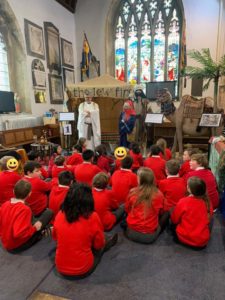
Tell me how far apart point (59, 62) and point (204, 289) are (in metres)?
8.83

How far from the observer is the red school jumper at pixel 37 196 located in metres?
2.75

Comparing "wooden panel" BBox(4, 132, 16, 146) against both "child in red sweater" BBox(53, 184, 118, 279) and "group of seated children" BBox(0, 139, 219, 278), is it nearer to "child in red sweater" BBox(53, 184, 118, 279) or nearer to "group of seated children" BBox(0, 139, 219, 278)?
"group of seated children" BBox(0, 139, 219, 278)

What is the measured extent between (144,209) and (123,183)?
0.69 m

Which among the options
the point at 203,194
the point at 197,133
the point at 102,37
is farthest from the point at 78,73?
the point at 203,194

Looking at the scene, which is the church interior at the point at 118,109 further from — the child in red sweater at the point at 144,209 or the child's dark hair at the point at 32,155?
the child's dark hair at the point at 32,155

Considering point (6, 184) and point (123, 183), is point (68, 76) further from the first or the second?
point (123, 183)

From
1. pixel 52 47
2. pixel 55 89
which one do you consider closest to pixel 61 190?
pixel 55 89

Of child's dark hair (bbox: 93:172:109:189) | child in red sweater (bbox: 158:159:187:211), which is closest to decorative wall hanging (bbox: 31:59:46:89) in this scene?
child's dark hair (bbox: 93:172:109:189)

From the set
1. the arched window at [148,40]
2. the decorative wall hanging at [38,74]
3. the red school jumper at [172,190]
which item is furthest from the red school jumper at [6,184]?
the arched window at [148,40]

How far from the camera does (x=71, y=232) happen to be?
68.6 inches

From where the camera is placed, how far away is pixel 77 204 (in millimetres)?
1725

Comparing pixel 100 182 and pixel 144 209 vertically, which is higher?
pixel 100 182

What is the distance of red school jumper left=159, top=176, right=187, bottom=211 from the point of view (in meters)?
2.69

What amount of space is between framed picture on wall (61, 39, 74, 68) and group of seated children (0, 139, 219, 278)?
7067 millimetres
